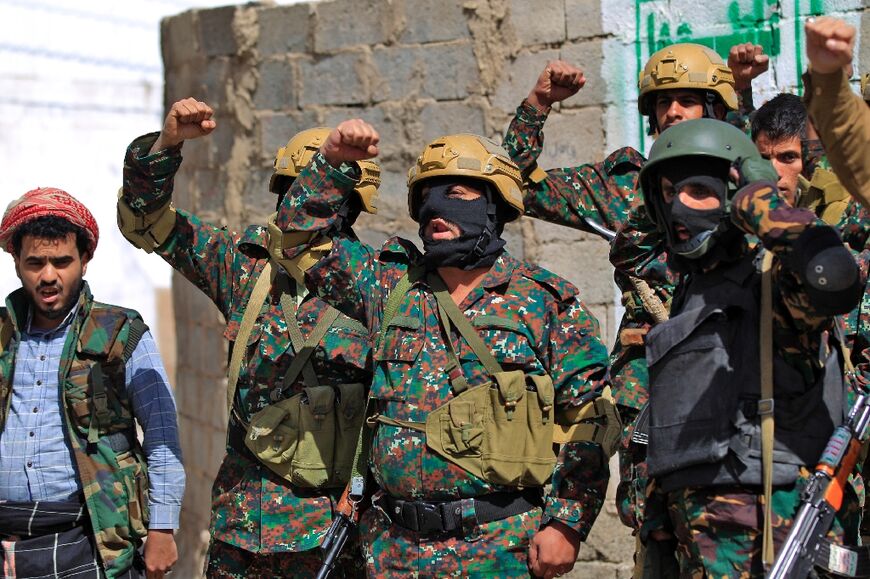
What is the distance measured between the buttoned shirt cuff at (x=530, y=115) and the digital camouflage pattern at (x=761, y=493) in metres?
2.05

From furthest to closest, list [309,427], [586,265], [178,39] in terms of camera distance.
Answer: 1. [178,39]
2. [586,265]
3. [309,427]

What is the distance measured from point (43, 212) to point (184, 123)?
68 centimetres

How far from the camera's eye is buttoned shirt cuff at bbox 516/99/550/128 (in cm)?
539

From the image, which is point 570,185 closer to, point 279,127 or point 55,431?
point 55,431

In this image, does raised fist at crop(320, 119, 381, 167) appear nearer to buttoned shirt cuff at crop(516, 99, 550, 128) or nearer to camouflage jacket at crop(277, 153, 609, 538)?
camouflage jacket at crop(277, 153, 609, 538)

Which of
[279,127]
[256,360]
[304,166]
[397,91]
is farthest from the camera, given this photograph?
[279,127]

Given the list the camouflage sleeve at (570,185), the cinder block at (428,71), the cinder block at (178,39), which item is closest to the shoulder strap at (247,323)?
the camouflage sleeve at (570,185)

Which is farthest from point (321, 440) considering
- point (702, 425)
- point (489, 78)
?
point (489, 78)

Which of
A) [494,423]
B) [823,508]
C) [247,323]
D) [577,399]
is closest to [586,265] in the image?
[247,323]

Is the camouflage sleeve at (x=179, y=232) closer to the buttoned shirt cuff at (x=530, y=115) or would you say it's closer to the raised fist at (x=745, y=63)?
the buttoned shirt cuff at (x=530, y=115)

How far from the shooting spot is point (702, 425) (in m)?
3.54

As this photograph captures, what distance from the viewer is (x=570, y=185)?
539 centimetres

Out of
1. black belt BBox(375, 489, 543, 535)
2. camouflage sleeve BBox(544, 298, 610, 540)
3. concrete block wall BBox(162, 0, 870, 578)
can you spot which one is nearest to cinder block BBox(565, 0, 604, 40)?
concrete block wall BBox(162, 0, 870, 578)

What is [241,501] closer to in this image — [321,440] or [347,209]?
[321,440]
